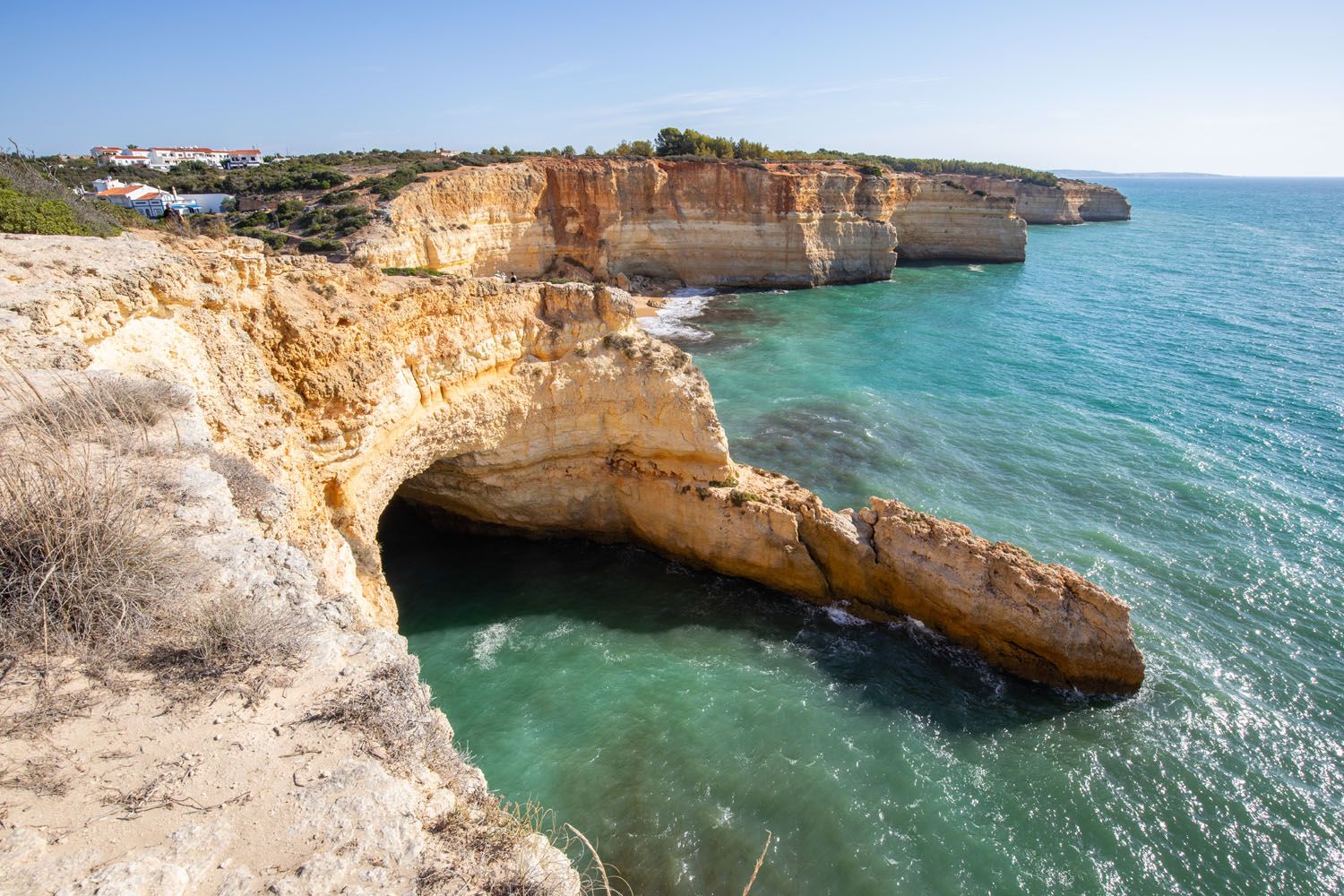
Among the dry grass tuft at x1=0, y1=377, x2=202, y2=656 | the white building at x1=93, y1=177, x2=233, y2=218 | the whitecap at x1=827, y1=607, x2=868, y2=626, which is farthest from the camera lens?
the white building at x1=93, y1=177, x2=233, y2=218

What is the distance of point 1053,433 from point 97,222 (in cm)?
2888

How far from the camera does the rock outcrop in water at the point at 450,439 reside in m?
7.63

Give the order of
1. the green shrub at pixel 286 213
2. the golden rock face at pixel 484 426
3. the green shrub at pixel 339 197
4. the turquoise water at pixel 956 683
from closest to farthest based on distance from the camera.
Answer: the golden rock face at pixel 484 426 < the turquoise water at pixel 956 683 < the green shrub at pixel 286 213 < the green shrub at pixel 339 197

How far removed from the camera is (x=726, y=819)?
34.5 ft

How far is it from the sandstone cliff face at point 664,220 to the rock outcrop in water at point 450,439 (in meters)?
19.9

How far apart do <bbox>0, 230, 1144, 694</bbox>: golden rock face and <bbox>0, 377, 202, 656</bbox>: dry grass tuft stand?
5.11 feet

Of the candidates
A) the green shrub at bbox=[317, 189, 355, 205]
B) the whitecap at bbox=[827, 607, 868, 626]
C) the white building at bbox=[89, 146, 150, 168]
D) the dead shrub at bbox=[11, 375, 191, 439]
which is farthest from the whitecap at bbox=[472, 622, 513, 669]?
the white building at bbox=[89, 146, 150, 168]

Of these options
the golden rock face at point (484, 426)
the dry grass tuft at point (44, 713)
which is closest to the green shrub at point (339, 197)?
the golden rock face at point (484, 426)

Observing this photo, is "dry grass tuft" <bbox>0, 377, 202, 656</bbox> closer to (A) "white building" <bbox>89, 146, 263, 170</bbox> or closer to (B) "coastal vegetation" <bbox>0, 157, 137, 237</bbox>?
(B) "coastal vegetation" <bbox>0, 157, 137, 237</bbox>

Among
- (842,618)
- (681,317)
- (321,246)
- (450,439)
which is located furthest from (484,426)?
(681,317)

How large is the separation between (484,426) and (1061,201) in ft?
347

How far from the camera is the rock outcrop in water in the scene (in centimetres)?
763

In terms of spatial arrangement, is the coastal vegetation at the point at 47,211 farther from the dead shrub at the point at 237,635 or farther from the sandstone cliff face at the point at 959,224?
the sandstone cliff face at the point at 959,224

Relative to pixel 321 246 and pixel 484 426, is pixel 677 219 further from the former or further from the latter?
pixel 484 426
